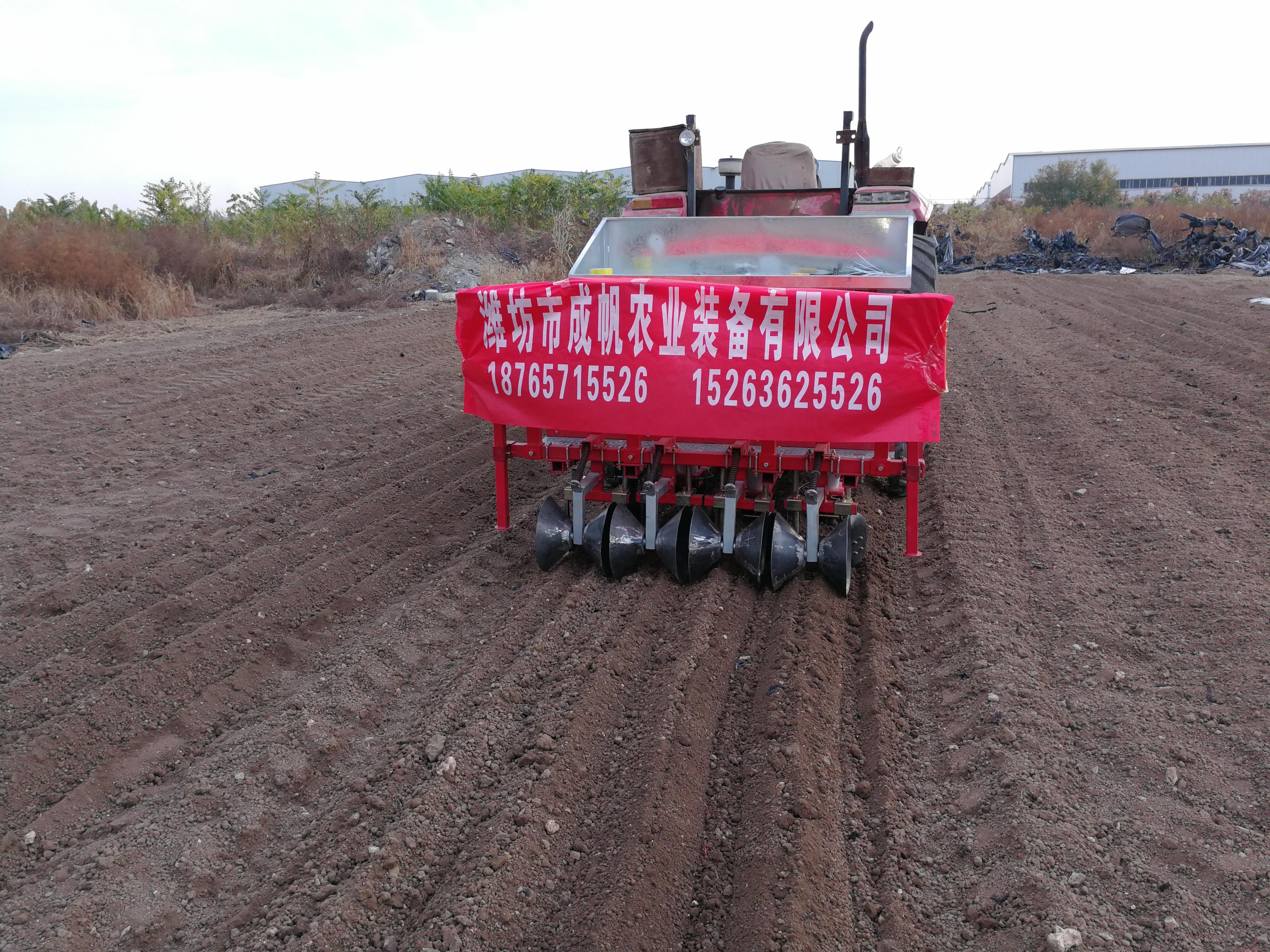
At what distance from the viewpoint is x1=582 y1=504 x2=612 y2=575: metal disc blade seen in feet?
16.0

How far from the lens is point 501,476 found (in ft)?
17.4

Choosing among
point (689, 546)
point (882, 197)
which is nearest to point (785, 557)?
point (689, 546)

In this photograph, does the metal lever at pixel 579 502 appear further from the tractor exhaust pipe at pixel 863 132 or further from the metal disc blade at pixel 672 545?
the tractor exhaust pipe at pixel 863 132

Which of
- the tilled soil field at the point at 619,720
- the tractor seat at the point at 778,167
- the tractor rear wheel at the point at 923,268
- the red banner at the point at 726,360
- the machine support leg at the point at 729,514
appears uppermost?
the tractor seat at the point at 778,167

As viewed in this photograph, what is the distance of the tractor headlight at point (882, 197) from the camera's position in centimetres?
662

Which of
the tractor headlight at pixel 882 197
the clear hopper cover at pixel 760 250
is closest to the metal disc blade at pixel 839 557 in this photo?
the clear hopper cover at pixel 760 250

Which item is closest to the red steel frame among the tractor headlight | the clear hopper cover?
the clear hopper cover

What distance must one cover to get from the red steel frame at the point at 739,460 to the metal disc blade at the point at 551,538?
0.72ft

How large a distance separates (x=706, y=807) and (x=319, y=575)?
9.44ft

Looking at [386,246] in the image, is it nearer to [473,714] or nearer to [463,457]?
[463,457]

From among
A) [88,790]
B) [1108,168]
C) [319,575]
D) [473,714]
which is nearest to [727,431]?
[473,714]

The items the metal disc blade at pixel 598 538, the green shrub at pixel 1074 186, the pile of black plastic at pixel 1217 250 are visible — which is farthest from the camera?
the green shrub at pixel 1074 186

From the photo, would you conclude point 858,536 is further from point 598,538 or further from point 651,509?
point 598,538

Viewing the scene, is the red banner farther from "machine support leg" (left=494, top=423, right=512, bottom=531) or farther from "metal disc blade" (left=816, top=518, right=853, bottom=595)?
"metal disc blade" (left=816, top=518, right=853, bottom=595)
